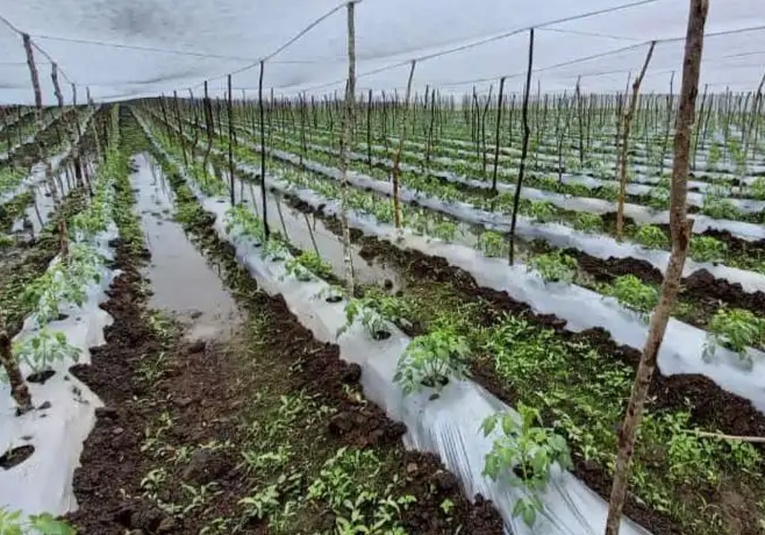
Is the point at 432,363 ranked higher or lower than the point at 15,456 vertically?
higher

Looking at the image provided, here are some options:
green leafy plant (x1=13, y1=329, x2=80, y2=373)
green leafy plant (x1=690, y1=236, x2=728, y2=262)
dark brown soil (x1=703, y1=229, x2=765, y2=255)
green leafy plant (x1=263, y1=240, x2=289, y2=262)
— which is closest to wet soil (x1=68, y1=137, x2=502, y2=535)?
green leafy plant (x1=13, y1=329, x2=80, y2=373)

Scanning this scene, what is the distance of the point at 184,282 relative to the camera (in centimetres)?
664

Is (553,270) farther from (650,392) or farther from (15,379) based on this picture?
(15,379)

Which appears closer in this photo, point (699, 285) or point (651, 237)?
point (699, 285)

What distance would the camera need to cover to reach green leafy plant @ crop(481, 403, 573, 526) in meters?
2.48

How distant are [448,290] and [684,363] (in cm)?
251

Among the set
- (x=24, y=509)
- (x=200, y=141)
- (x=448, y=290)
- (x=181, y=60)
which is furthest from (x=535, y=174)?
(x=200, y=141)

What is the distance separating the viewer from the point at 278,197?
11.3m

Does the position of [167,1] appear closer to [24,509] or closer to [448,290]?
[448,290]

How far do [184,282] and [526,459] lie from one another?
17.1 feet

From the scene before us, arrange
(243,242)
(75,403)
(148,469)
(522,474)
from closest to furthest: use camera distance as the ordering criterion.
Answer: (522,474), (148,469), (75,403), (243,242)

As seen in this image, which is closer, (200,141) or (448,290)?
(448,290)

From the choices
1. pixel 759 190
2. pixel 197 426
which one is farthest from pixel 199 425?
pixel 759 190

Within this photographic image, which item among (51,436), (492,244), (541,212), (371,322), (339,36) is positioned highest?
(339,36)
